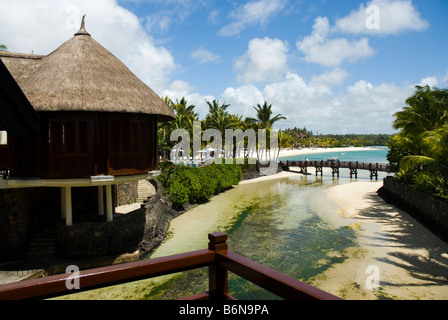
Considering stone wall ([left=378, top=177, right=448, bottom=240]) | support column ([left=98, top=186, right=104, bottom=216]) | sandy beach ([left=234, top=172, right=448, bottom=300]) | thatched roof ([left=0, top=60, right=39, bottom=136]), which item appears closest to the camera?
thatched roof ([left=0, top=60, right=39, bottom=136])

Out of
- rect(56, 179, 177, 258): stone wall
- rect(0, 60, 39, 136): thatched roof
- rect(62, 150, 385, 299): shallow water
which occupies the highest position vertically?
rect(0, 60, 39, 136): thatched roof

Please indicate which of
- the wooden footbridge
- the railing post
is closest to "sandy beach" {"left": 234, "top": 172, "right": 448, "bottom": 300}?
the railing post

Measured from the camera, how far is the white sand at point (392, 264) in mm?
11844

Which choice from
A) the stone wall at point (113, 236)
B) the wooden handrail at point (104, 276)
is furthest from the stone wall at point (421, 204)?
the wooden handrail at point (104, 276)

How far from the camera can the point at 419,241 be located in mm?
16906

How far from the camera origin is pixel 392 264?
46.9ft

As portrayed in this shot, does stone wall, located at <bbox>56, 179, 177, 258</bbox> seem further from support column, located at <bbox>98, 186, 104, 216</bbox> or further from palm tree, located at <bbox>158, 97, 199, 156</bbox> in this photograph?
palm tree, located at <bbox>158, 97, 199, 156</bbox>

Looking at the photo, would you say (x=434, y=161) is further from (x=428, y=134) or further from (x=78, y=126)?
(x=78, y=126)

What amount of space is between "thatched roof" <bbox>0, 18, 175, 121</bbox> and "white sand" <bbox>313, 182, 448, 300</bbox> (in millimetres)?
10580

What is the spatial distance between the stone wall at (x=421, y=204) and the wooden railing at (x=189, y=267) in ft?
57.9

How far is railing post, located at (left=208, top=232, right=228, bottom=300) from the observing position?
3199mm

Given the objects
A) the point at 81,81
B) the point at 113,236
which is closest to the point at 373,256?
the point at 113,236

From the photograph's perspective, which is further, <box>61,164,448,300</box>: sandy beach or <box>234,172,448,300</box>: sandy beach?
<box>61,164,448,300</box>: sandy beach

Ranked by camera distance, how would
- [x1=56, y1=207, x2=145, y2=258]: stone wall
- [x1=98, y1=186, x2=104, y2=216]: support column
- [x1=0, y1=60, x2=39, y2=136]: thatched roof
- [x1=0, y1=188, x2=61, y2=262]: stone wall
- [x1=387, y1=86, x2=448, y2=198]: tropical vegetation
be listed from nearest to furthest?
[x1=0, y1=60, x2=39, y2=136]: thatched roof, [x1=0, y1=188, x2=61, y2=262]: stone wall, [x1=56, y1=207, x2=145, y2=258]: stone wall, [x1=98, y1=186, x2=104, y2=216]: support column, [x1=387, y1=86, x2=448, y2=198]: tropical vegetation
